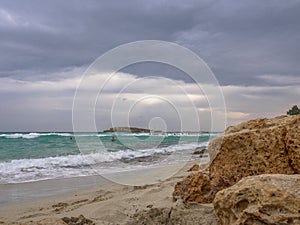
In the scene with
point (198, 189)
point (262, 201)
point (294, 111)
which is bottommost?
point (198, 189)

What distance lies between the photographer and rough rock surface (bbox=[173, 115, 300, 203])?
12.1ft

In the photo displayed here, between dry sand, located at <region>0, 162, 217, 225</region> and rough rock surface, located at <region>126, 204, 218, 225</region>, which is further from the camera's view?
dry sand, located at <region>0, 162, 217, 225</region>

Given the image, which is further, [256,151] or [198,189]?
[198,189]

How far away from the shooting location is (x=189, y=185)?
4832 millimetres

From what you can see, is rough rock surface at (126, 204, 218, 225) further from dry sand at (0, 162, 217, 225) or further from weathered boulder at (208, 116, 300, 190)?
weathered boulder at (208, 116, 300, 190)

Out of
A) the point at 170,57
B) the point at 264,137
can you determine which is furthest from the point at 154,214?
the point at 170,57

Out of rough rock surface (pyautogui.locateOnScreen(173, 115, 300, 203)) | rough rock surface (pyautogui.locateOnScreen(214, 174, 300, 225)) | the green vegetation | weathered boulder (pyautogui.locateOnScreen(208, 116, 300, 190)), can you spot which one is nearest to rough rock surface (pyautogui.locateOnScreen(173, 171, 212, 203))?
rough rock surface (pyautogui.locateOnScreen(173, 115, 300, 203))

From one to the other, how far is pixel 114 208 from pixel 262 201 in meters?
3.24

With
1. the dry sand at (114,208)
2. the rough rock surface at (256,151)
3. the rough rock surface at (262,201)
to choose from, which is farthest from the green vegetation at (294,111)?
the rough rock surface at (262,201)

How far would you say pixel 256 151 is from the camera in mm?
3814

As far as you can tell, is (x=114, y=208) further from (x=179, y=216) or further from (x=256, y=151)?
(x=256, y=151)

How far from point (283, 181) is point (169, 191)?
4069mm

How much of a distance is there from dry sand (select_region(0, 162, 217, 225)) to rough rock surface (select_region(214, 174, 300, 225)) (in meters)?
1.03

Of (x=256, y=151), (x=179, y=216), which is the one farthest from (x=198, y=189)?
(x=256, y=151)
